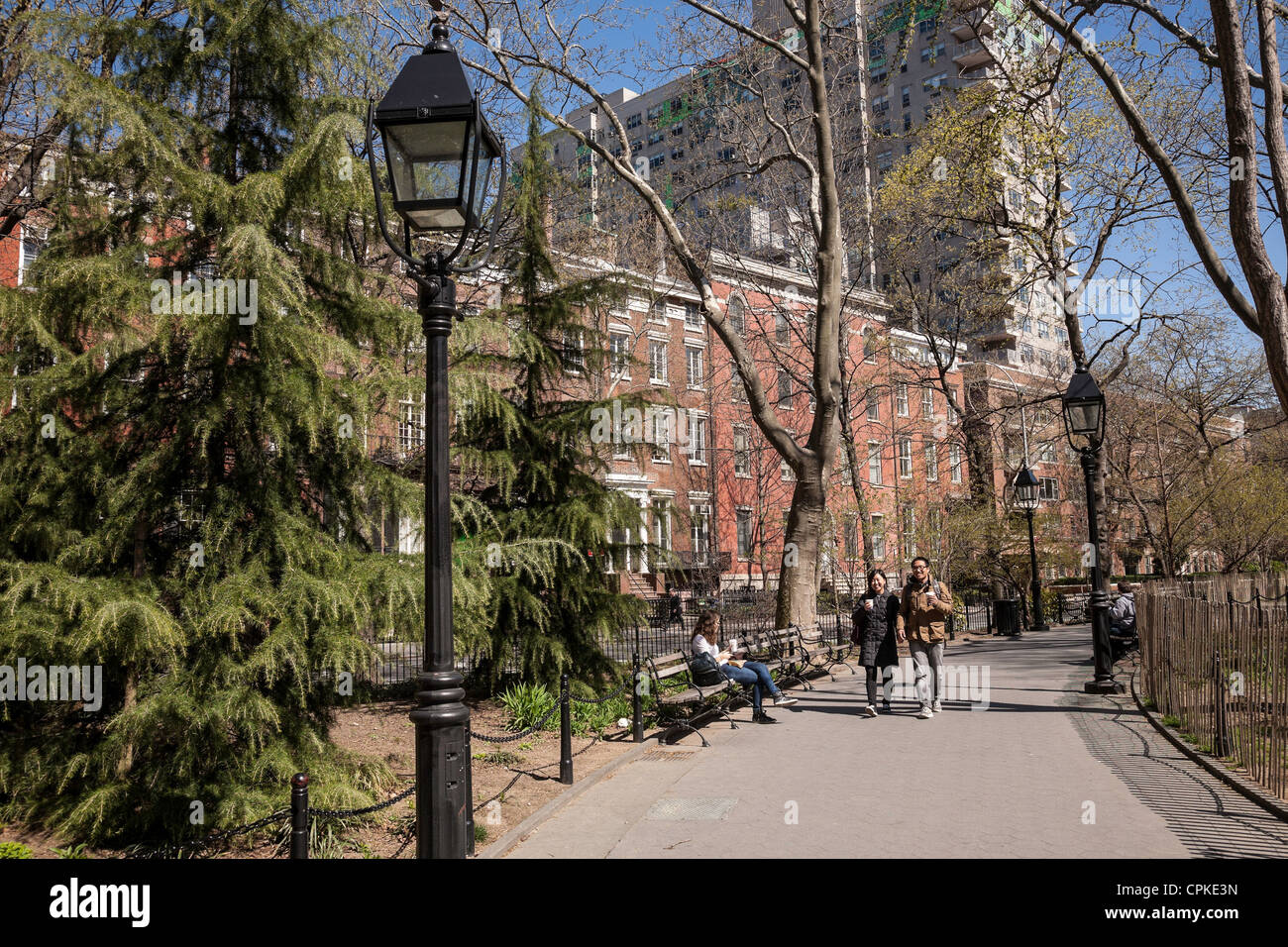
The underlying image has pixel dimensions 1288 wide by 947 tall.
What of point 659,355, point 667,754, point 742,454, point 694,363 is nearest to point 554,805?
point 667,754

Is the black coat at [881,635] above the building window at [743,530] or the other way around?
the other way around

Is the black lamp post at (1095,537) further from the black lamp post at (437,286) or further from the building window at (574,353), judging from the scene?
the black lamp post at (437,286)

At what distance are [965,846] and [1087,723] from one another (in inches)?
238

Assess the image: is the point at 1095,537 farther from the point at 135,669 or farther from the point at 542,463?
the point at 135,669

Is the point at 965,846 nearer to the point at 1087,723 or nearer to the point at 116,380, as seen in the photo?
the point at 1087,723

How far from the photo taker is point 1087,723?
11234 mm

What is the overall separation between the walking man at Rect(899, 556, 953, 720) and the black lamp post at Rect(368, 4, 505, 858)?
8197 mm

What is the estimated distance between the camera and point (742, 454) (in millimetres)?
37594

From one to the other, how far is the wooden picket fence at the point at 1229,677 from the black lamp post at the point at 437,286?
21.6ft

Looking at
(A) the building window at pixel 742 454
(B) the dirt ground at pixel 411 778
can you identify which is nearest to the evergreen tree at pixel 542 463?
(B) the dirt ground at pixel 411 778

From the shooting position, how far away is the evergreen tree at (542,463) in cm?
1227

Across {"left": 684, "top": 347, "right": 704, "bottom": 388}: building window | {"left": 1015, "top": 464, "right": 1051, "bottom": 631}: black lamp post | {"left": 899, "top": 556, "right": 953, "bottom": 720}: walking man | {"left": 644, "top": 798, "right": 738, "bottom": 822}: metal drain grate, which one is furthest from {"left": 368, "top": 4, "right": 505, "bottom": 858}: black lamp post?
{"left": 684, "top": 347, "right": 704, "bottom": 388}: building window

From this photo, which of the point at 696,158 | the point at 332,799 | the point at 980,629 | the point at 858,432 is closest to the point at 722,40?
the point at 696,158

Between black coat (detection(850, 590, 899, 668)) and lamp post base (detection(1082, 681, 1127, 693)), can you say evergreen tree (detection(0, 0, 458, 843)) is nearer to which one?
black coat (detection(850, 590, 899, 668))
